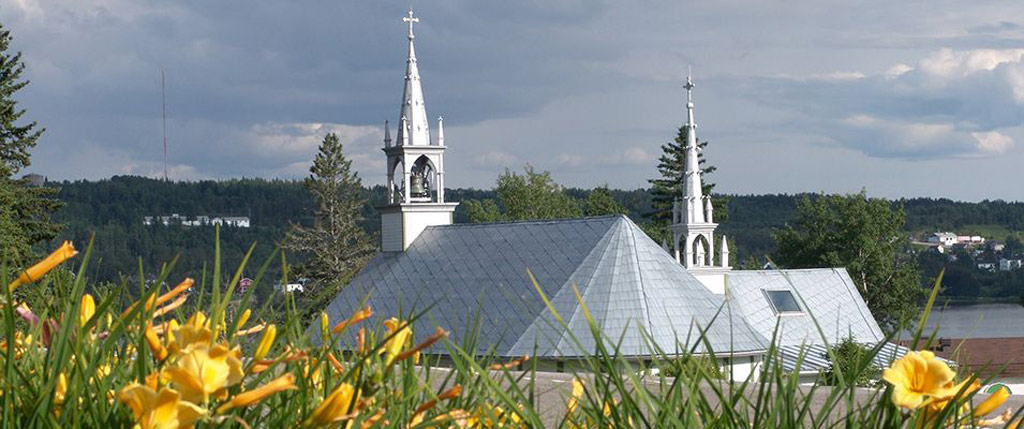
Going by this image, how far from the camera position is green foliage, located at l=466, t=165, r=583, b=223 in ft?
218

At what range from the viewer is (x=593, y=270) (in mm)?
30359

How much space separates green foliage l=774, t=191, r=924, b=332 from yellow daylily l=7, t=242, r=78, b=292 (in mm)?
60116

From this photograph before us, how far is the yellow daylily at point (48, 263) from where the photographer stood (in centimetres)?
147

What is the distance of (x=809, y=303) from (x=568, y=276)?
9.71 meters

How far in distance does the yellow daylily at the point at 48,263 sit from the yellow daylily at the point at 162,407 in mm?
299

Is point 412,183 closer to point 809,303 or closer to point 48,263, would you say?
point 809,303

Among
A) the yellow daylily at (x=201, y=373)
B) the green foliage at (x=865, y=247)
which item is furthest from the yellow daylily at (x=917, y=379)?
the green foliage at (x=865, y=247)

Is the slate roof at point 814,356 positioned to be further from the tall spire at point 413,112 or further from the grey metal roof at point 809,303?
the tall spire at point 413,112

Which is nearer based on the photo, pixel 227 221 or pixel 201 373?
pixel 201 373

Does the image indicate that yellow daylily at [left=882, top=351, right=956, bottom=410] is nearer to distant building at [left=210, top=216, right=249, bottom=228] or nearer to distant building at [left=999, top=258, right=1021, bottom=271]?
distant building at [left=210, top=216, right=249, bottom=228]

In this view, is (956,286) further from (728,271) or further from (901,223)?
(728,271)

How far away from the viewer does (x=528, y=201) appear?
6662cm

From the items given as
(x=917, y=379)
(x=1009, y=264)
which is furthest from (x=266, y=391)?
(x=1009, y=264)

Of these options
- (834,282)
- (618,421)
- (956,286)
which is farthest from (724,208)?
(618,421)
